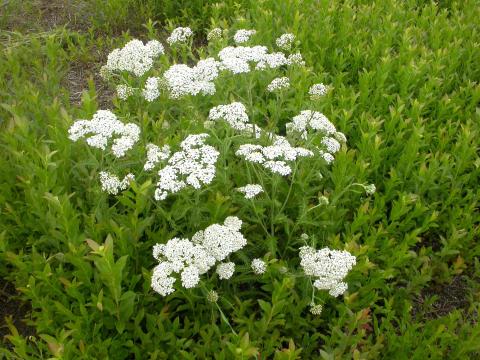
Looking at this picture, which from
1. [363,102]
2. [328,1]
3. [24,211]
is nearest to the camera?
[24,211]

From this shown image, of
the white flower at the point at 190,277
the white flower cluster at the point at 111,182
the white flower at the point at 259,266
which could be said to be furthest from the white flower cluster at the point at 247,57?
the white flower at the point at 190,277

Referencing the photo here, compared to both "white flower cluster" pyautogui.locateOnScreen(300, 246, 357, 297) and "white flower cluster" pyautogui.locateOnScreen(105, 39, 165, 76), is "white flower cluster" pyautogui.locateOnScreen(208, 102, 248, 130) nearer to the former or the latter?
"white flower cluster" pyautogui.locateOnScreen(105, 39, 165, 76)

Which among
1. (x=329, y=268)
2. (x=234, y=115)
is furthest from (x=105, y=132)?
(x=329, y=268)

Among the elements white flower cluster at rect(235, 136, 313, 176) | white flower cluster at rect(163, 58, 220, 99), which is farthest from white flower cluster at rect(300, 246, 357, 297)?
white flower cluster at rect(163, 58, 220, 99)

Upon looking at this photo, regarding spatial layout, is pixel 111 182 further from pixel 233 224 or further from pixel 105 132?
pixel 233 224

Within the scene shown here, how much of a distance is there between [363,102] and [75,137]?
8.43ft

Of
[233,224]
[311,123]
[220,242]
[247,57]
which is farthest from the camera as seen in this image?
[247,57]

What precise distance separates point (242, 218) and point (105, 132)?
1025 mm

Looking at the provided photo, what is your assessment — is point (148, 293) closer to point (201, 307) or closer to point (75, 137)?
point (201, 307)

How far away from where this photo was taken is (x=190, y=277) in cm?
230

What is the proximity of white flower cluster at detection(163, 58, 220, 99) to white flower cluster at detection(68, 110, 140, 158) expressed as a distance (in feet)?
1.40

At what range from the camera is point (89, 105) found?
3572 mm

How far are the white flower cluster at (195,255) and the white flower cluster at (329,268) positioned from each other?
0.39 m

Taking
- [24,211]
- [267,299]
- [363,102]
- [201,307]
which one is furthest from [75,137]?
[363,102]
